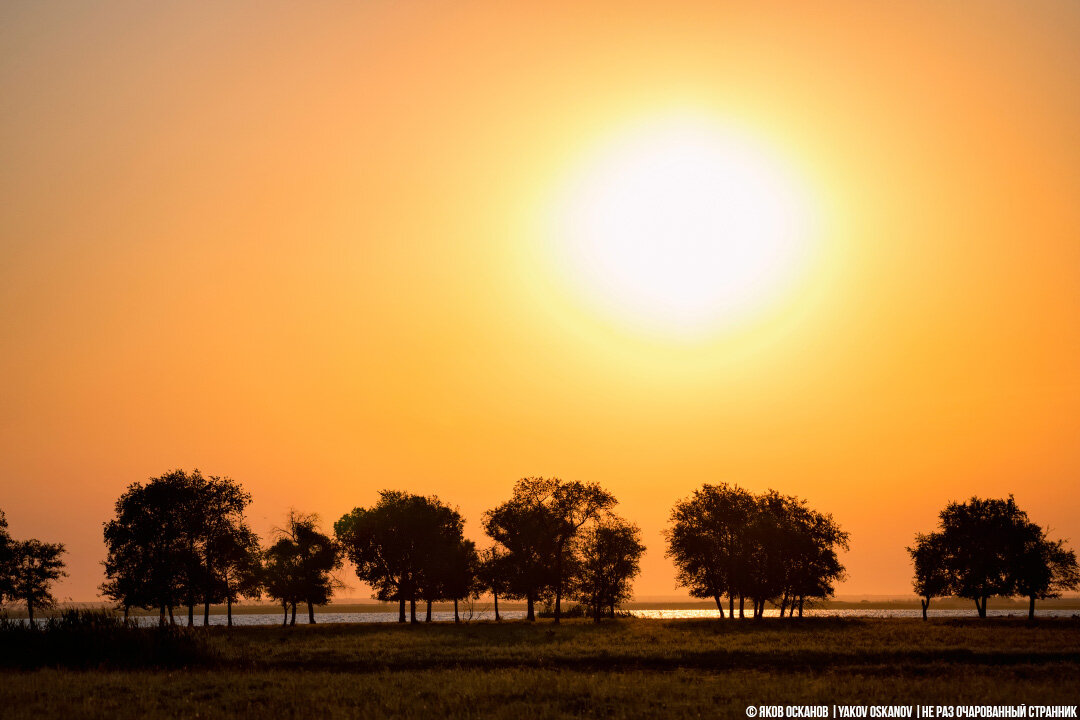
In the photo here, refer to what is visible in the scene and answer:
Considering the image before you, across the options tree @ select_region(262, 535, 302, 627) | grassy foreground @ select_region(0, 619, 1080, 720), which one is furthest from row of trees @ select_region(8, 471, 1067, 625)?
grassy foreground @ select_region(0, 619, 1080, 720)

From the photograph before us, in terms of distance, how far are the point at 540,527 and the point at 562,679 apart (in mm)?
72048

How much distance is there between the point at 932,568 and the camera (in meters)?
114

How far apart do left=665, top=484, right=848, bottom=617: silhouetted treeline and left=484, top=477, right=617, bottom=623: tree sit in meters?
13.3

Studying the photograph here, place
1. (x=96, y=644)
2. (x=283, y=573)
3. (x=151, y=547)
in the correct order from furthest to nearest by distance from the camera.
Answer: (x=283, y=573)
(x=151, y=547)
(x=96, y=644)

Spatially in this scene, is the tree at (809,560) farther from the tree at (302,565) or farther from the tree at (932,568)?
the tree at (302,565)

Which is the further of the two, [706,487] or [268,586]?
[706,487]

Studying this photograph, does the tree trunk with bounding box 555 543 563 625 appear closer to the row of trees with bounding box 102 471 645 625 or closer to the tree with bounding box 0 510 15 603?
the row of trees with bounding box 102 471 645 625

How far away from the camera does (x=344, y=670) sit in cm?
4672

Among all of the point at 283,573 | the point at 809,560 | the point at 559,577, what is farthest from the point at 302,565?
the point at 809,560

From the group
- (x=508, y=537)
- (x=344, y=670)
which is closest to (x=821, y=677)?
(x=344, y=670)

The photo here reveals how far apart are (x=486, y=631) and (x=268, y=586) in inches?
1477

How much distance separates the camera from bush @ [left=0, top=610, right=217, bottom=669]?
48.2 meters

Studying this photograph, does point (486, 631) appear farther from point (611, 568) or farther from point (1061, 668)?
point (1061, 668)

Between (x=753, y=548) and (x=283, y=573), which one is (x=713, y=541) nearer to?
(x=753, y=548)
